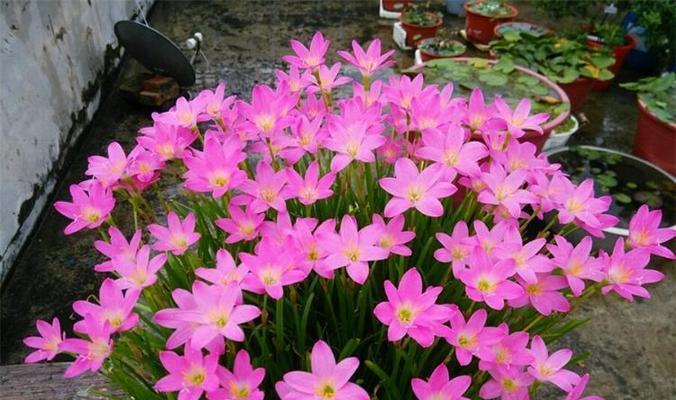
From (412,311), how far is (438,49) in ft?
9.81

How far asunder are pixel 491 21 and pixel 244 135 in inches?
125

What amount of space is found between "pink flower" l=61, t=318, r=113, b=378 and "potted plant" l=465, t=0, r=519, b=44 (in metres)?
3.49

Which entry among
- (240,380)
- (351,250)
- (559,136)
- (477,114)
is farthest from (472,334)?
(559,136)

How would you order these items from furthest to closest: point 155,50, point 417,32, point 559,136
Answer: point 417,32 < point 155,50 < point 559,136

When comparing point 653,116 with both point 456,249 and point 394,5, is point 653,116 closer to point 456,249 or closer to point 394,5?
point 456,249

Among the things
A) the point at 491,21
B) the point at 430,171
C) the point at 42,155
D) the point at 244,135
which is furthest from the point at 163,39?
the point at 430,171

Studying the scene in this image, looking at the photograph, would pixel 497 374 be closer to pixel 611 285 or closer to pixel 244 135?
pixel 611 285

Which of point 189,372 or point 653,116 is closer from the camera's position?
point 189,372

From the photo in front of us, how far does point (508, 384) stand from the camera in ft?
2.21

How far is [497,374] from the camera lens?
671 mm

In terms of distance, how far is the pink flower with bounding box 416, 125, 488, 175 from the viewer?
75 cm

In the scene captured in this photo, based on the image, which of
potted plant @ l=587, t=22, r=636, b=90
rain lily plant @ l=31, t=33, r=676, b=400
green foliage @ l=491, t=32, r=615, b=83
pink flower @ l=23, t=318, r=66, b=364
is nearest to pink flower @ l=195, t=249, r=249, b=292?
rain lily plant @ l=31, t=33, r=676, b=400

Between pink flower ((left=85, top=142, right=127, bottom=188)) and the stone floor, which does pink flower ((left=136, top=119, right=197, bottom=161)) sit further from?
the stone floor

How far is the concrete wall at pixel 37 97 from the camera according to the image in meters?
2.09
